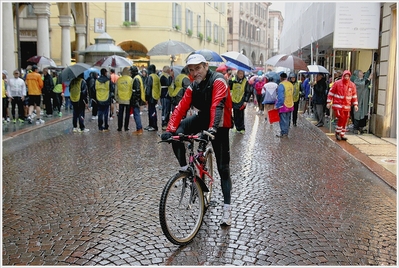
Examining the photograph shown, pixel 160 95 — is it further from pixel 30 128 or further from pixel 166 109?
pixel 30 128

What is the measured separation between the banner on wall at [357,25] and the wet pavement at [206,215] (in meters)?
3.58

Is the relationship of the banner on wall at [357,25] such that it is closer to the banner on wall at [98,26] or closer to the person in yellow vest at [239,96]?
the person in yellow vest at [239,96]

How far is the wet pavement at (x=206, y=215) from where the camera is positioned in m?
4.24

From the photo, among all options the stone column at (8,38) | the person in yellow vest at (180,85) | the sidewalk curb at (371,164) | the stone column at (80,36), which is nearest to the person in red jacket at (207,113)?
the sidewalk curb at (371,164)

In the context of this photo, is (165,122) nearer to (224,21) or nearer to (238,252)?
(238,252)

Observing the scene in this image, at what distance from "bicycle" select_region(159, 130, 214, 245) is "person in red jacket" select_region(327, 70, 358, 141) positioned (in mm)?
7146

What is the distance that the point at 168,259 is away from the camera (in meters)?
4.12

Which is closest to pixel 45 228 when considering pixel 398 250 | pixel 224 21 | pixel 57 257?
pixel 57 257

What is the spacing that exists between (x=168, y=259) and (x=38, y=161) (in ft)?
17.5

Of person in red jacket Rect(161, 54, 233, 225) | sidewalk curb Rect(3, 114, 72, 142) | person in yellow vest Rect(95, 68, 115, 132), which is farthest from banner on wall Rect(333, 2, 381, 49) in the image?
sidewalk curb Rect(3, 114, 72, 142)

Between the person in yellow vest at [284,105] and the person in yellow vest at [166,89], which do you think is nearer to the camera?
the person in yellow vest at [284,105]

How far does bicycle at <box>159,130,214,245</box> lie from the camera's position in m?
4.33

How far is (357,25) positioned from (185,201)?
9.25 meters

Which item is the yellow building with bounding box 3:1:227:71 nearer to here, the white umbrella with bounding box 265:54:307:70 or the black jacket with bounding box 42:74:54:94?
the black jacket with bounding box 42:74:54:94
